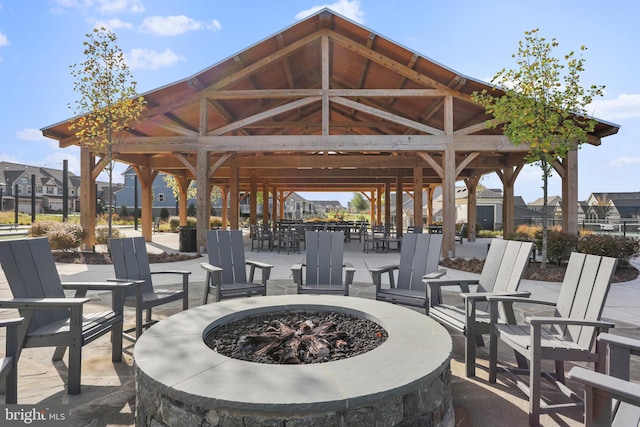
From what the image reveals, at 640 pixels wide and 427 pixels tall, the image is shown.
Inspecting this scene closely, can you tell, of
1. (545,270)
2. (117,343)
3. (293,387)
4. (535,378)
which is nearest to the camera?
(293,387)

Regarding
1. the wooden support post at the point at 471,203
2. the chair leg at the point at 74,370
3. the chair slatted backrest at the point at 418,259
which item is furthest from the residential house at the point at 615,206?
the chair leg at the point at 74,370

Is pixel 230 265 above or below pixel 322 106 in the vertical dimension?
below

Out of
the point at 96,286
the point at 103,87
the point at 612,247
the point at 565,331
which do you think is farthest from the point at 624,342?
the point at 103,87

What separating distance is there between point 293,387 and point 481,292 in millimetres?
2125

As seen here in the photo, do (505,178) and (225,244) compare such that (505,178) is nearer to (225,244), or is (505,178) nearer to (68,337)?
(225,244)

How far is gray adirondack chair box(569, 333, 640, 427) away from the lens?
1.15 m

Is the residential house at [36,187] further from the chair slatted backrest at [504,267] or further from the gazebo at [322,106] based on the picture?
the chair slatted backrest at [504,267]

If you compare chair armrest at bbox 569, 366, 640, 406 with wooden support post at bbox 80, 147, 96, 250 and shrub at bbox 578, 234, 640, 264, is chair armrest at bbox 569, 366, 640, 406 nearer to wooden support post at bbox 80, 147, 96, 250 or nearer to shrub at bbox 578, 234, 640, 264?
shrub at bbox 578, 234, 640, 264

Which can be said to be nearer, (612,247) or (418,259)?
(418,259)

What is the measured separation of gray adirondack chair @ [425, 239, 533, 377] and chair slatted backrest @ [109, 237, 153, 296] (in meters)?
2.67

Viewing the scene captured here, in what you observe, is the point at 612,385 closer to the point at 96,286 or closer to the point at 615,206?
the point at 96,286

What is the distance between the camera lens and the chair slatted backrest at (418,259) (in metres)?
3.81

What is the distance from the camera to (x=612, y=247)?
257 inches

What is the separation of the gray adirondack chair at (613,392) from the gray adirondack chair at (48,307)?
2.53m
